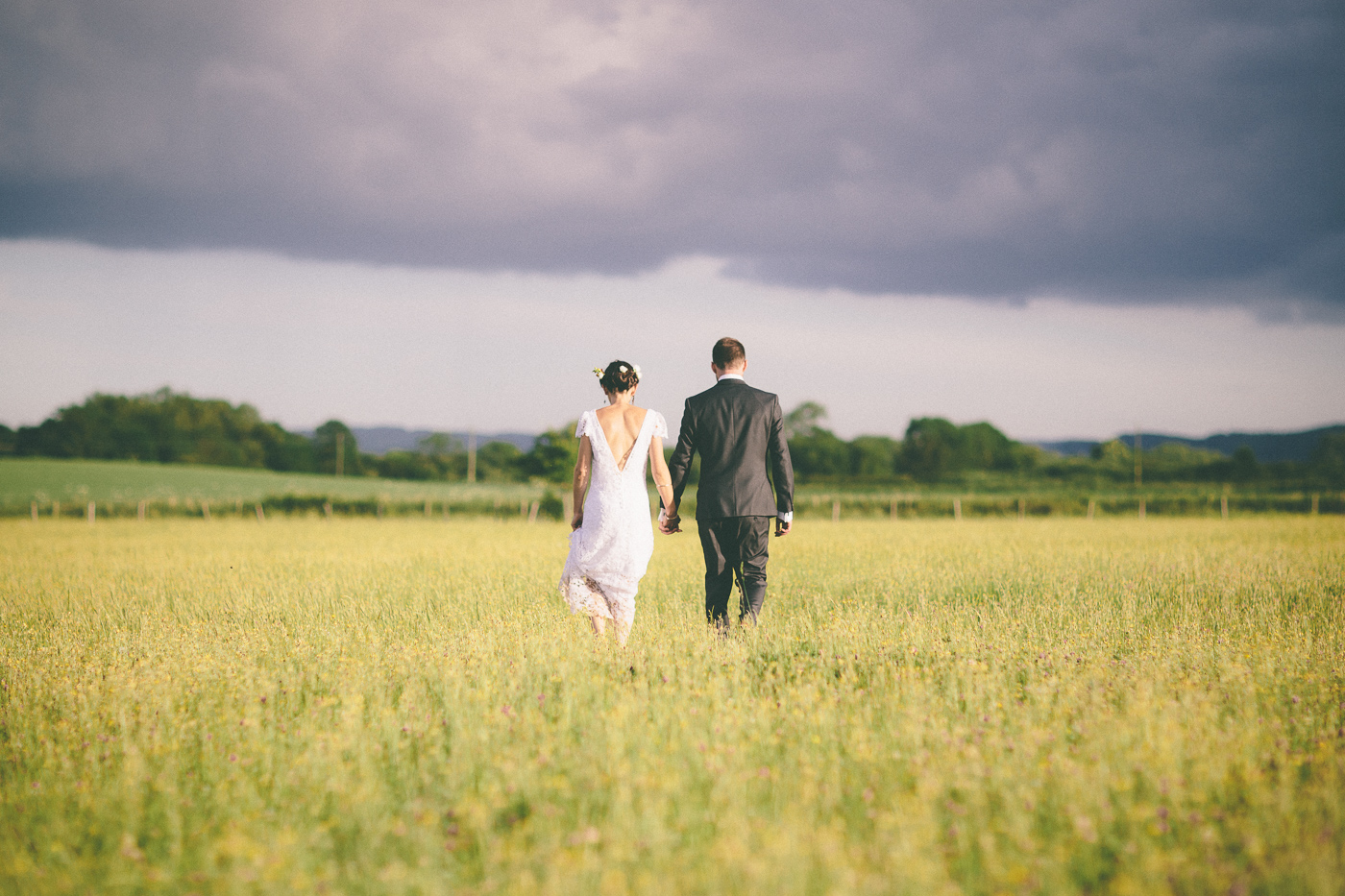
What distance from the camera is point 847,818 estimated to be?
11.7 feet

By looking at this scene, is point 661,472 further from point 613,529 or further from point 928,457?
point 928,457

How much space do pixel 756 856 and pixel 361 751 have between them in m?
2.32

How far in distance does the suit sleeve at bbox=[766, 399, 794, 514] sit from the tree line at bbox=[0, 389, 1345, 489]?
81.5 m

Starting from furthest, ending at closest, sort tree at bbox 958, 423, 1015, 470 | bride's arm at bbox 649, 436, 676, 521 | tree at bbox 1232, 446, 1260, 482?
tree at bbox 958, 423, 1015, 470, tree at bbox 1232, 446, 1260, 482, bride's arm at bbox 649, 436, 676, 521

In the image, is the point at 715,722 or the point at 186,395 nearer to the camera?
the point at 715,722

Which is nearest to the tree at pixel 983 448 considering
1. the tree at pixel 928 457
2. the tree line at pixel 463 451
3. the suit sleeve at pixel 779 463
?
the tree line at pixel 463 451

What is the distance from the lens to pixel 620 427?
6789 mm

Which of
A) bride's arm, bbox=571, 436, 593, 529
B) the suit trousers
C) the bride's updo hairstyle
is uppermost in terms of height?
the bride's updo hairstyle

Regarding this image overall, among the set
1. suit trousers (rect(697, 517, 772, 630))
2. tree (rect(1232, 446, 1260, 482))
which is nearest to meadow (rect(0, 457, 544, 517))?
suit trousers (rect(697, 517, 772, 630))

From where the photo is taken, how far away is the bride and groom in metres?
6.80

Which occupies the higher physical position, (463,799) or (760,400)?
(760,400)

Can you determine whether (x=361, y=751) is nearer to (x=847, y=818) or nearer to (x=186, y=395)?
(x=847, y=818)

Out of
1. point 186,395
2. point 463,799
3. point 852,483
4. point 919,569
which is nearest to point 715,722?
point 463,799

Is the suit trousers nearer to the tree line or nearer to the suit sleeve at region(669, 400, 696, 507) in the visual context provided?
the suit sleeve at region(669, 400, 696, 507)
